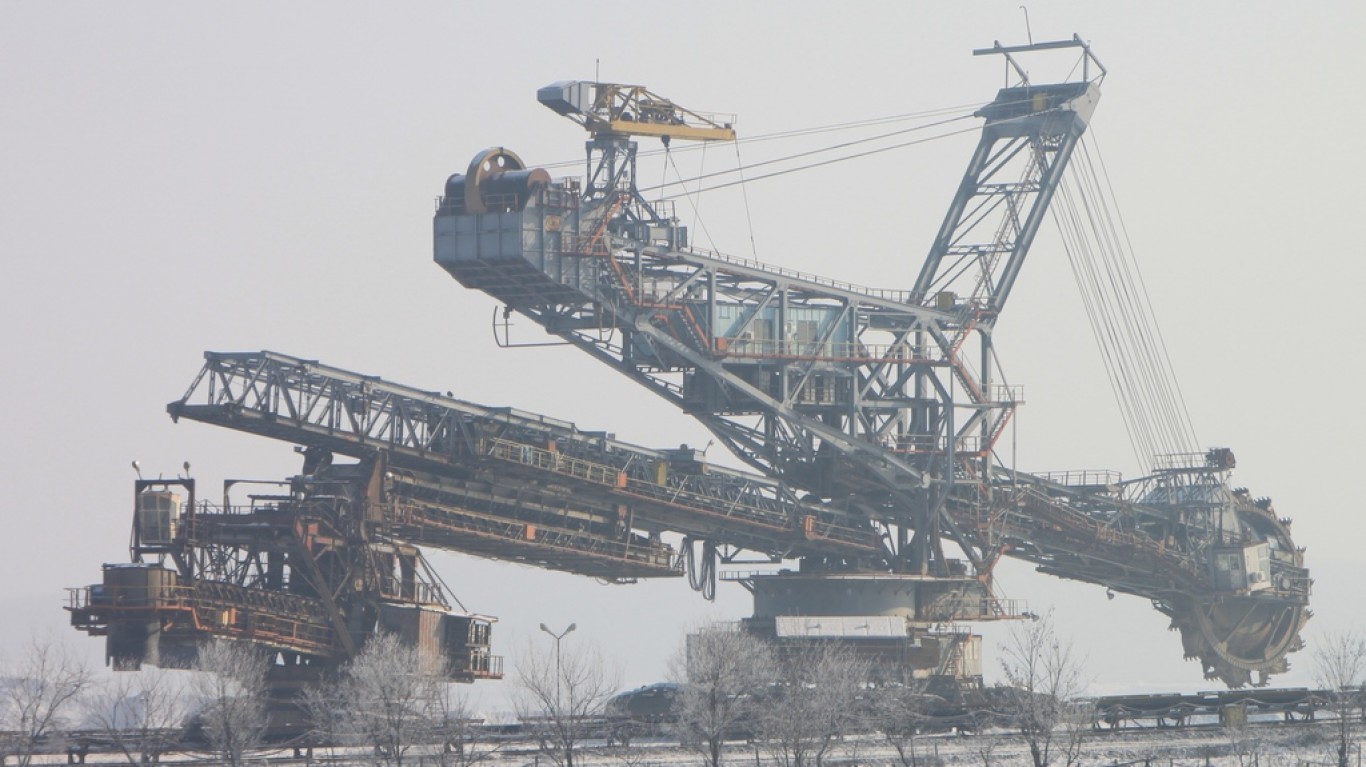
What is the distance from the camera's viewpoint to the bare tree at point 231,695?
333 feet

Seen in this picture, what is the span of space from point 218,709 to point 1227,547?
302ft

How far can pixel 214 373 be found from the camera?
387 feet

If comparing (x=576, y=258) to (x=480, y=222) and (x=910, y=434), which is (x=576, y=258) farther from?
(x=910, y=434)

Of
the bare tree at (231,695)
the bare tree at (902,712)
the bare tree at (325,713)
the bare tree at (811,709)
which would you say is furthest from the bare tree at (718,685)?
the bare tree at (231,695)

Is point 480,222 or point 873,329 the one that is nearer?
point 480,222

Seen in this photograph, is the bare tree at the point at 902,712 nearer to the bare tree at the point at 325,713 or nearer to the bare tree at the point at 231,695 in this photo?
the bare tree at the point at 325,713

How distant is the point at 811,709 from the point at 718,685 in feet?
16.8

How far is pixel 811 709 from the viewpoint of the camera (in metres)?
108

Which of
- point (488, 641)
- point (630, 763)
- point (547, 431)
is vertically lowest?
point (630, 763)

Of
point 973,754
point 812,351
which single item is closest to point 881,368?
point 812,351

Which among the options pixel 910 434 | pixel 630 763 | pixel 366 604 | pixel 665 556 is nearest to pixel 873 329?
pixel 910 434

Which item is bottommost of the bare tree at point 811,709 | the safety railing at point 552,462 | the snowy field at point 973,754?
the snowy field at point 973,754

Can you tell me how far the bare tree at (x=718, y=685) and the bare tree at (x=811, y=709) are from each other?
4.37 ft

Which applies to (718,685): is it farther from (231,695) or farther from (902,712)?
(231,695)
